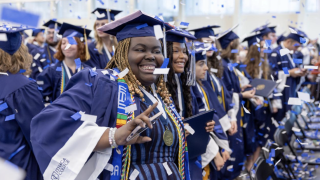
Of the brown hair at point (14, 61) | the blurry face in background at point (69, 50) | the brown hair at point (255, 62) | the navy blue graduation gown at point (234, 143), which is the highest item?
the brown hair at point (14, 61)

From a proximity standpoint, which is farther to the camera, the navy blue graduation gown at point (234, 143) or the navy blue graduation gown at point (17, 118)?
the navy blue graduation gown at point (234, 143)

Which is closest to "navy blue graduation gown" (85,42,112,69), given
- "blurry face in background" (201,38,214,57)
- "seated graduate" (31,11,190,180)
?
"blurry face in background" (201,38,214,57)

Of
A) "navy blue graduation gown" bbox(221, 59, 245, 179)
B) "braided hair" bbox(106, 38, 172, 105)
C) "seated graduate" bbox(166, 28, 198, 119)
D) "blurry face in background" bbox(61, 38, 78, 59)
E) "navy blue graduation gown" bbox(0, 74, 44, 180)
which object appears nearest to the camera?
"braided hair" bbox(106, 38, 172, 105)

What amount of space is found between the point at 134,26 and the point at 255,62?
3.69m

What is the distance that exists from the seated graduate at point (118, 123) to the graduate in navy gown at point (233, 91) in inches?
79.0

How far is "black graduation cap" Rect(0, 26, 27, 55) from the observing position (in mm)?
2486

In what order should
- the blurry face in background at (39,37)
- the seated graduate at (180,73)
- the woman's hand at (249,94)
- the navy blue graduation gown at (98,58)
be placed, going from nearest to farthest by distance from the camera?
1. the seated graduate at (180,73)
2. the navy blue graduation gown at (98,58)
3. the woman's hand at (249,94)
4. the blurry face in background at (39,37)

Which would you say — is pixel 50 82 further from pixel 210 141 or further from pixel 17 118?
pixel 210 141

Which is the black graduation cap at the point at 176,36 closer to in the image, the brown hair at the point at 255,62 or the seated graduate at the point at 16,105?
the seated graduate at the point at 16,105

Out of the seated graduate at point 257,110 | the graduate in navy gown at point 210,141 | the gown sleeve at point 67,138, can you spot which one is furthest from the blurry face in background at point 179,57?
the seated graduate at point 257,110

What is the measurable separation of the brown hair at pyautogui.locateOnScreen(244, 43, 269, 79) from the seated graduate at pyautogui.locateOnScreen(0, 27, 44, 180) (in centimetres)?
354

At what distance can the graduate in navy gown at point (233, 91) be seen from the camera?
407 cm

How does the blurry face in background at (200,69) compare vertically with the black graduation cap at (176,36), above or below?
below

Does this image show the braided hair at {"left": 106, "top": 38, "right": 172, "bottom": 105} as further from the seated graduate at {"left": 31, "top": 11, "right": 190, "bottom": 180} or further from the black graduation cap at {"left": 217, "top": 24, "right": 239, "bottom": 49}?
the black graduation cap at {"left": 217, "top": 24, "right": 239, "bottom": 49}
